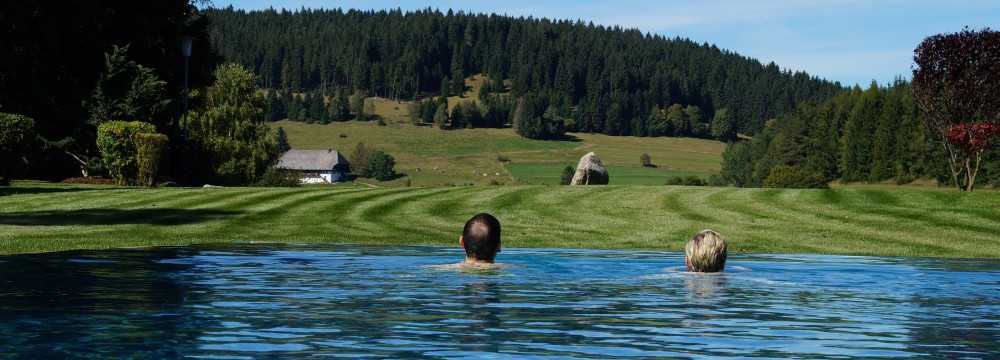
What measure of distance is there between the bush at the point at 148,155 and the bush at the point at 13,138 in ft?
32.9

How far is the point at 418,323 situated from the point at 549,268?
307 inches

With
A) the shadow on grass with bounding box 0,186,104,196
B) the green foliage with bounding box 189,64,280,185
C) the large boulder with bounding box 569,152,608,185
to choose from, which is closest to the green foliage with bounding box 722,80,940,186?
the green foliage with bounding box 189,64,280,185

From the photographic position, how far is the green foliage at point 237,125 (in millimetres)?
84312

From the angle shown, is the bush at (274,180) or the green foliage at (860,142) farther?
the green foliage at (860,142)

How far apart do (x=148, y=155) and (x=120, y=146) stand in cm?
152

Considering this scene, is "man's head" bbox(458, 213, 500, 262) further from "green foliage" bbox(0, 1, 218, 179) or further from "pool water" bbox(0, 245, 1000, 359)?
"green foliage" bbox(0, 1, 218, 179)

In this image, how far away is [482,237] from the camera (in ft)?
57.2

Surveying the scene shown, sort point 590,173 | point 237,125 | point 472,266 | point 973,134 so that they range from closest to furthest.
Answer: point 472,266 → point 973,134 → point 590,173 → point 237,125

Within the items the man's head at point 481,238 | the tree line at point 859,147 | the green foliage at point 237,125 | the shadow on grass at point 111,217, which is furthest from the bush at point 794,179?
the man's head at point 481,238

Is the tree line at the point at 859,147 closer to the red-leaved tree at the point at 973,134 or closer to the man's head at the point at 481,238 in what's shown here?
the red-leaved tree at the point at 973,134

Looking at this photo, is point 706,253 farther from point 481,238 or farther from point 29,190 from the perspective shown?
point 29,190

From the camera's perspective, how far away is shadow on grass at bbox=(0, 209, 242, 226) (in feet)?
100

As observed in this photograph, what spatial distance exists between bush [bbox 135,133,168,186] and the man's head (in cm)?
3625

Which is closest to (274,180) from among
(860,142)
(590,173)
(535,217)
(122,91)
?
A: (122,91)
